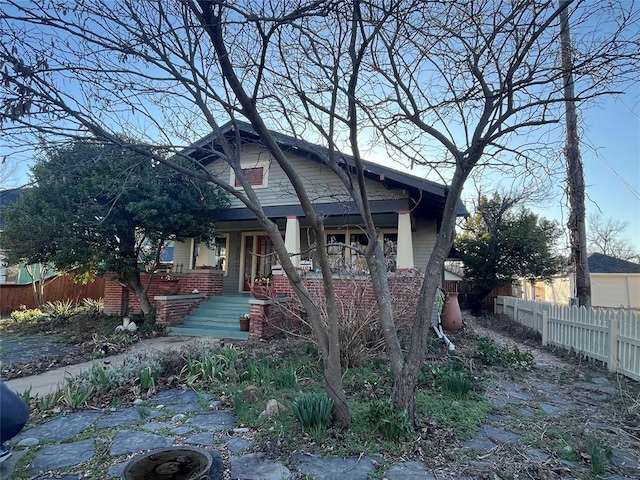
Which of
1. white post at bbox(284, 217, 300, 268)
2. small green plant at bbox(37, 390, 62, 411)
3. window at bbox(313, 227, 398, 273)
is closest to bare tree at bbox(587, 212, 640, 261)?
window at bbox(313, 227, 398, 273)

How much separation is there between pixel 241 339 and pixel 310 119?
232 inches

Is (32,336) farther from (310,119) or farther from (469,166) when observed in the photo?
(469,166)

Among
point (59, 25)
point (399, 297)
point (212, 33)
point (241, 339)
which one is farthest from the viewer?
point (241, 339)

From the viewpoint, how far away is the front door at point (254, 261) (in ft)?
41.1

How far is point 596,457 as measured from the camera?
267cm

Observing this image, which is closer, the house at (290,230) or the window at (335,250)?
the window at (335,250)

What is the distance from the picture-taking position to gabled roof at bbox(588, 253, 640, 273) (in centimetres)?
2086

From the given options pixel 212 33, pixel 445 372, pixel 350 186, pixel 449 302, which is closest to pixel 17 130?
pixel 212 33

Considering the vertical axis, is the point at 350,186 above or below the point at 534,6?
below

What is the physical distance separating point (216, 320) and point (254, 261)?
11.2 ft

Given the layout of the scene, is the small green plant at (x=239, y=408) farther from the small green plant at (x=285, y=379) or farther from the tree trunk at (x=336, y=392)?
the tree trunk at (x=336, y=392)

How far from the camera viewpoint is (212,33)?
262cm

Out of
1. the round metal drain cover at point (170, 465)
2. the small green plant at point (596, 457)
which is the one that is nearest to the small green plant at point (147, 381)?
the round metal drain cover at point (170, 465)

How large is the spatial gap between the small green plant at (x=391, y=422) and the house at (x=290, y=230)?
13.6 feet
